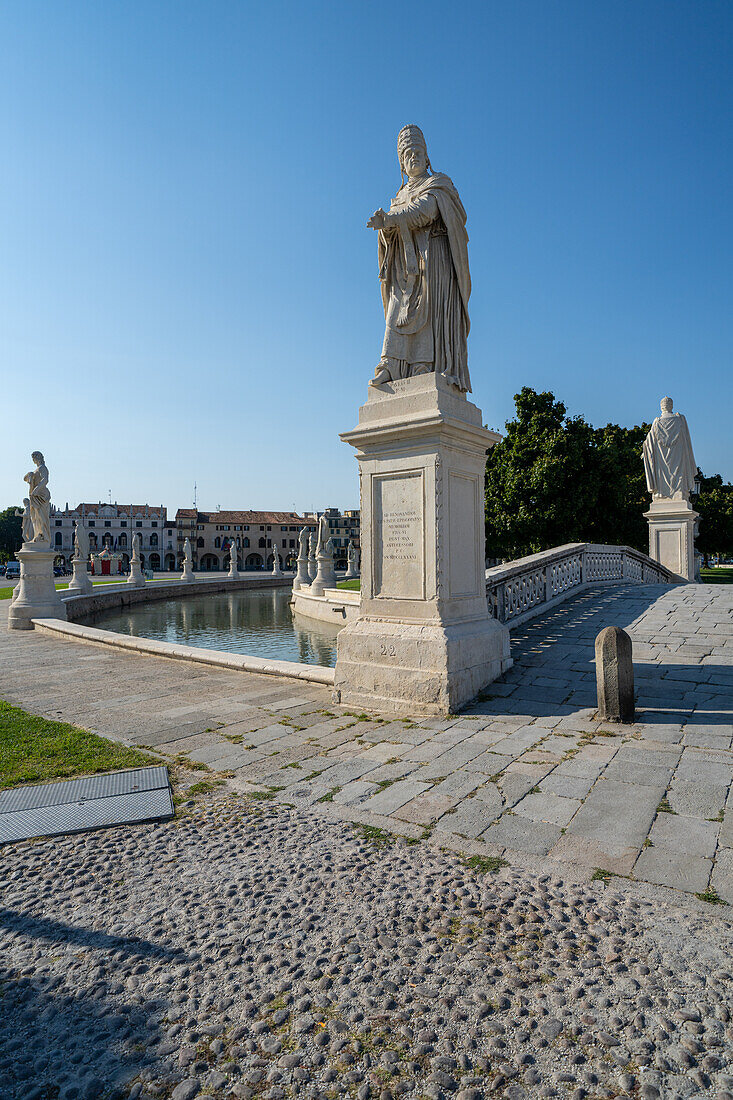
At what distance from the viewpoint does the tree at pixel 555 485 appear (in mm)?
25500

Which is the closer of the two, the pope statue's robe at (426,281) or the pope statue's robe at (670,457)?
the pope statue's robe at (426,281)

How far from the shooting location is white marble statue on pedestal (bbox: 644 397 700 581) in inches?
657

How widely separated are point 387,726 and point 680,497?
15169mm

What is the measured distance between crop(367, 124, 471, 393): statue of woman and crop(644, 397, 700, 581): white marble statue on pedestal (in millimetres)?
12341

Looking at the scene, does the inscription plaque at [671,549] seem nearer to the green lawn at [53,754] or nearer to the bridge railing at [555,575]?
the bridge railing at [555,575]

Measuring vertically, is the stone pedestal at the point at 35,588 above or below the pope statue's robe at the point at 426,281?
below

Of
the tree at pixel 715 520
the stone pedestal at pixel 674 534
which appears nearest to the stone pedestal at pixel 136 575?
the stone pedestal at pixel 674 534

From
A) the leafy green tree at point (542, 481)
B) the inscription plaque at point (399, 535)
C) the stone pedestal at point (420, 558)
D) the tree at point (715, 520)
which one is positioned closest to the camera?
the stone pedestal at point (420, 558)

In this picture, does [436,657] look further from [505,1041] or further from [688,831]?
[505,1041]

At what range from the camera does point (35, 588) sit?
1538 cm

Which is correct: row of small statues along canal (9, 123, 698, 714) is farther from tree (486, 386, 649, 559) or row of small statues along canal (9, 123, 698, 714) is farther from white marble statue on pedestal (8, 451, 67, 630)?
tree (486, 386, 649, 559)

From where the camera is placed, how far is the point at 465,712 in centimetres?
558

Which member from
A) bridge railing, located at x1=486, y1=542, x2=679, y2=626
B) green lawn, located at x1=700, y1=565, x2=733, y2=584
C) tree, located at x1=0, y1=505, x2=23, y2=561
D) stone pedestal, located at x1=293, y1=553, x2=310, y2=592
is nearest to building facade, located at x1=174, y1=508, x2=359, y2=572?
tree, located at x1=0, y1=505, x2=23, y2=561

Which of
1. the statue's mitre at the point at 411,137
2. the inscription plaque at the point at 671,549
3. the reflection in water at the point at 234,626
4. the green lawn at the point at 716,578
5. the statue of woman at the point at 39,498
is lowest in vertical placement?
the reflection in water at the point at 234,626
